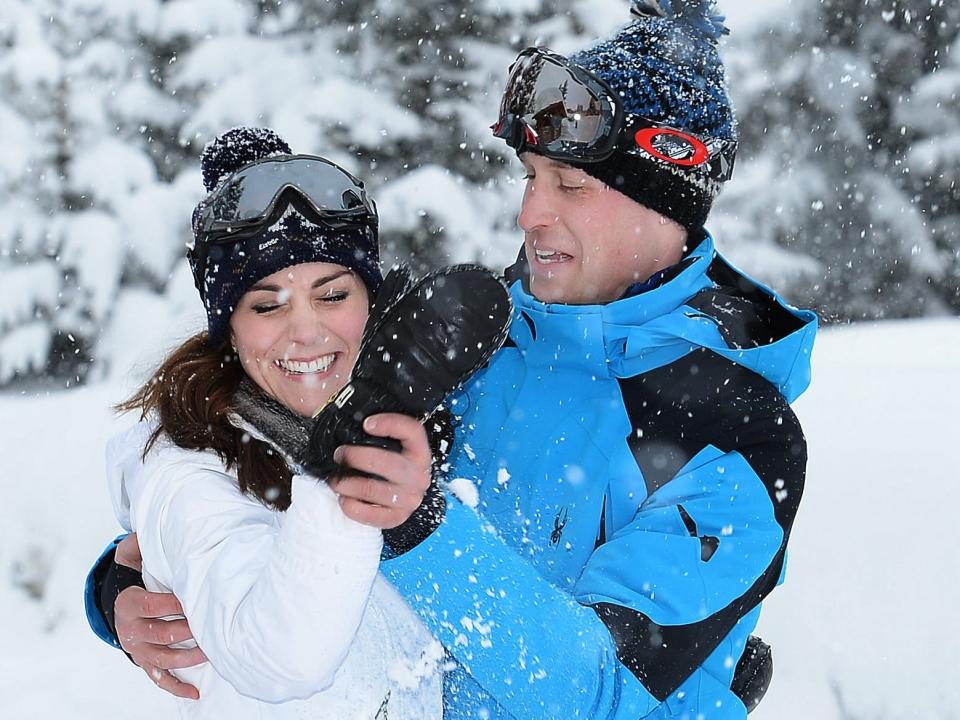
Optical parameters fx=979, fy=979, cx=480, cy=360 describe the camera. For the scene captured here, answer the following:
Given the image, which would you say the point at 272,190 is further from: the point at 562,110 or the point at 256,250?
the point at 562,110

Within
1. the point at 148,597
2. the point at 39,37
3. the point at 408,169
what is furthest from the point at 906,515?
the point at 39,37

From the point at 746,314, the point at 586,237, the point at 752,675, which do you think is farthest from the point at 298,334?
the point at 752,675

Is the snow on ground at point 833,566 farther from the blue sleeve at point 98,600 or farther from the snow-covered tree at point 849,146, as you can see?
the snow-covered tree at point 849,146

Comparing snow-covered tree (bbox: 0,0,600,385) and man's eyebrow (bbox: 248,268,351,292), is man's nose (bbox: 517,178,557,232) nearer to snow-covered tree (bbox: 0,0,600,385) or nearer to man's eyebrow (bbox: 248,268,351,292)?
man's eyebrow (bbox: 248,268,351,292)

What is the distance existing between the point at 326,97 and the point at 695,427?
338 inches

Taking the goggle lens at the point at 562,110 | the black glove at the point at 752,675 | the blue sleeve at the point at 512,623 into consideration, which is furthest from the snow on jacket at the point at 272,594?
the goggle lens at the point at 562,110

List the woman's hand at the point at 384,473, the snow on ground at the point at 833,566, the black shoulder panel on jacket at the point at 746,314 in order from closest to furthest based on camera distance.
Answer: the woman's hand at the point at 384,473, the black shoulder panel on jacket at the point at 746,314, the snow on ground at the point at 833,566

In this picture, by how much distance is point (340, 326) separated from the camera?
2.55 meters

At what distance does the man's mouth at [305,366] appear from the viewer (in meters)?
2.51

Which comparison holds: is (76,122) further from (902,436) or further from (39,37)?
(902,436)

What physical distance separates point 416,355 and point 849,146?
12401 mm

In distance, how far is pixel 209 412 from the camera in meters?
2.35

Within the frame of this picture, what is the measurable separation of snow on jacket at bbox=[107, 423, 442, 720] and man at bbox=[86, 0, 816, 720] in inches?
5.4

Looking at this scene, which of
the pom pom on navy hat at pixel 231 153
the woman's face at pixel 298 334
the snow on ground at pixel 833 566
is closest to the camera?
the woman's face at pixel 298 334
